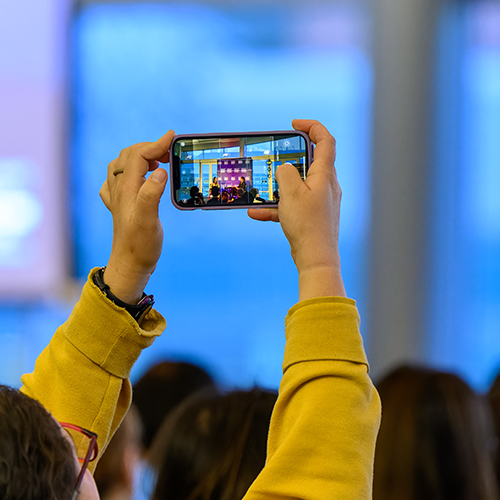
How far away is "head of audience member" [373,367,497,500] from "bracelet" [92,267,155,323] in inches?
23.5

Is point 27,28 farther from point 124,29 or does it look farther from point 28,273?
point 28,273

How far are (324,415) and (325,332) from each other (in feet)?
0.23

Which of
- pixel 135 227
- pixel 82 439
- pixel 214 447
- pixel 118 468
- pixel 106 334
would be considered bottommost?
pixel 118 468

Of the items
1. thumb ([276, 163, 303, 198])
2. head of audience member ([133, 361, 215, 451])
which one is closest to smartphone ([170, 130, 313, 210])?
thumb ([276, 163, 303, 198])

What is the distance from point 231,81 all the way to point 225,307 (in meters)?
0.97

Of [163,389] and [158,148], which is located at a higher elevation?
[158,148]

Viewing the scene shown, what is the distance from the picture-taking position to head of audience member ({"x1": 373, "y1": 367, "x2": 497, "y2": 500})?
104cm

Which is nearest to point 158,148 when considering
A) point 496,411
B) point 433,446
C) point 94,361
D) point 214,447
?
point 94,361

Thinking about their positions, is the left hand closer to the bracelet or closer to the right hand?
the bracelet

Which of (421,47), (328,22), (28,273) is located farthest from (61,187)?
(421,47)

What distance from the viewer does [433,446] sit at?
1.07 m

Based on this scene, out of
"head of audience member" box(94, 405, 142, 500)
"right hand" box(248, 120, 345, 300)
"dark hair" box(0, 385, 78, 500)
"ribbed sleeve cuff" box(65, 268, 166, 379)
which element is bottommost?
"head of audience member" box(94, 405, 142, 500)

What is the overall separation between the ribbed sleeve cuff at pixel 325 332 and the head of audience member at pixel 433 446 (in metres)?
0.61

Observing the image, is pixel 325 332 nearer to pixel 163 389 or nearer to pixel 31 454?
pixel 31 454
